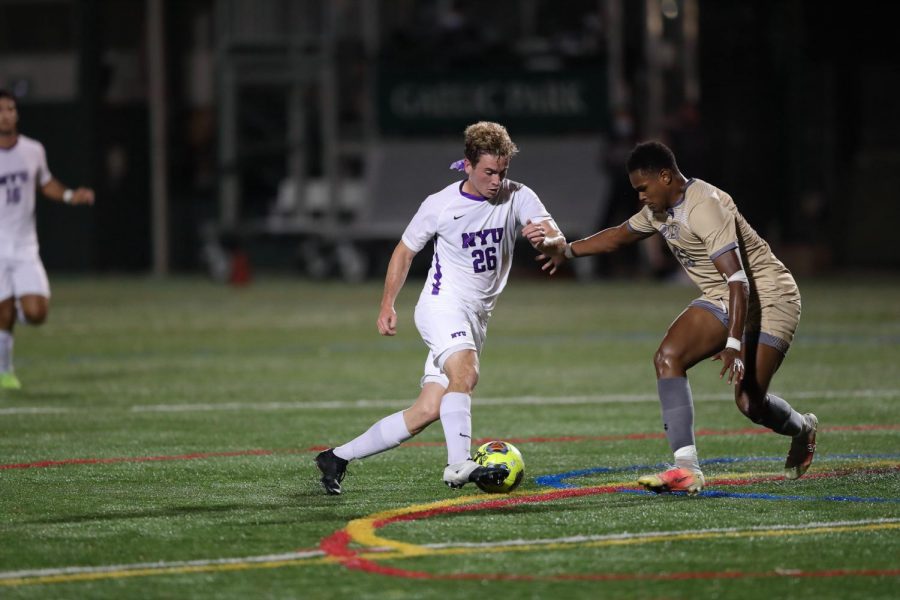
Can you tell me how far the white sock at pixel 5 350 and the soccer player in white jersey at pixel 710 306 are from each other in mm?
6758

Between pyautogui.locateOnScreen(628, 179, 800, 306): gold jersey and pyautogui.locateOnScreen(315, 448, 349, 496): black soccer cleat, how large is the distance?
6.74 feet

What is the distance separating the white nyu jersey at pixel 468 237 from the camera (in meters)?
8.54

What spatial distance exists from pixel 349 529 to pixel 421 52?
21445 mm

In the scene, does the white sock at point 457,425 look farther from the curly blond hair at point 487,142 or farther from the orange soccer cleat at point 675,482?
the curly blond hair at point 487,142

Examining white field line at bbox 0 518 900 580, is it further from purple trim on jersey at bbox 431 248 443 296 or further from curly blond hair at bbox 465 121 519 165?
curly blond hair at bbox 465 121 519 165

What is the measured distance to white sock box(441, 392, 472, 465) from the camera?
324 inches

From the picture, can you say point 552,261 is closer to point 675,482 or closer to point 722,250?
point 722,250

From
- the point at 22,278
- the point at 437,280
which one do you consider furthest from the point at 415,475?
the point at 22,278

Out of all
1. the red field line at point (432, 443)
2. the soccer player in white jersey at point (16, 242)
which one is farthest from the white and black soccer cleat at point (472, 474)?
the soccer player in white jersey at point (16, 242)

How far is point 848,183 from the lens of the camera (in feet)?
103

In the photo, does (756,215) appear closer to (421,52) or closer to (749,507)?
(421,52)

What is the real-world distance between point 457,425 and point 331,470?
2.38 ft

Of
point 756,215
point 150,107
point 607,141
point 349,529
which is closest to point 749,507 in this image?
point 349,529

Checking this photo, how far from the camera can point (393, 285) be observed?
28.0ft
